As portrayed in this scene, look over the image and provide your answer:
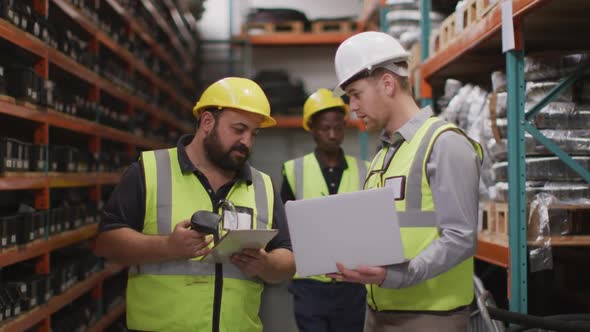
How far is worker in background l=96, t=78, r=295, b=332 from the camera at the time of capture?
2.76m

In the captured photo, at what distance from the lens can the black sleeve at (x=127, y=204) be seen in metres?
2.81

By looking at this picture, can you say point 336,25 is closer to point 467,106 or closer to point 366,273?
point 467,106

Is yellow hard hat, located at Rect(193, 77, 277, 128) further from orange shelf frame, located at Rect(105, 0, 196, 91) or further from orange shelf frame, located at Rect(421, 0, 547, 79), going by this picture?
orange shelf frame, located at Rect(105, 0, 196, 91)

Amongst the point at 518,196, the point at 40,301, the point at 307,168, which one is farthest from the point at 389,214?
the point at 40,301

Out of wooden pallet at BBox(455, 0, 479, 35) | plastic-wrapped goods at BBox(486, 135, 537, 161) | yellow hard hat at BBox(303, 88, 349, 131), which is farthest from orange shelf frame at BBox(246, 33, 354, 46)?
plastic-wrapped goods at BBox(486, 135, 537, 161)

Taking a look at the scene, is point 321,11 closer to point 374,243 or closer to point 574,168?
point 574,168

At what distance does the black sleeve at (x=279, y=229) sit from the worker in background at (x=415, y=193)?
48 centimetres

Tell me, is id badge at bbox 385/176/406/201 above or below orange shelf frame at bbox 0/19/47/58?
below

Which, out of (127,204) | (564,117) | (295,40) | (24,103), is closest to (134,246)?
(127,204)

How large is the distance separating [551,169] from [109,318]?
4.11 metres

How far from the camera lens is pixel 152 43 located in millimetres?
8172

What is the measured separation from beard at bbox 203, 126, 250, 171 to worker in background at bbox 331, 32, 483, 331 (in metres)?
0.56

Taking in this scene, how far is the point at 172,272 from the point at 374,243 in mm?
954

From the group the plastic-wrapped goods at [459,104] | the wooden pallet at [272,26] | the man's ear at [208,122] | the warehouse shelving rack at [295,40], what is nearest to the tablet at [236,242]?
the man's ear at [208,122]
